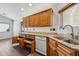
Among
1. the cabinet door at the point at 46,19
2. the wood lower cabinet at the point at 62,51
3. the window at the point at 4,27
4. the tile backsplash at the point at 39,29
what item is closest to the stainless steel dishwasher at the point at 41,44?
the tile backsplash at the point at 39,29

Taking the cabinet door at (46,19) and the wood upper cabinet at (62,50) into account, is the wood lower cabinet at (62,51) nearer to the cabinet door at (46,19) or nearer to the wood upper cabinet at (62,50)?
the wood upper cabinet at (62,50)

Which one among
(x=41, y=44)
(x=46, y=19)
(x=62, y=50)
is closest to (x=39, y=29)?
(x=46, y=19)

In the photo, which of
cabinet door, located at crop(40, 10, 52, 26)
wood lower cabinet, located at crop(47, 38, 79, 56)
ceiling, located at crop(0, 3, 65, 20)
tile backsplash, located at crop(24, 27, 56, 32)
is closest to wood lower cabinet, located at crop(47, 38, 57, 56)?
wood lower cabinet, located at crop(47, 38, 79, 56)

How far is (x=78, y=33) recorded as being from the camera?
191 cm

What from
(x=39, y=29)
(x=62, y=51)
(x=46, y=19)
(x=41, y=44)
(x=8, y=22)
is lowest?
(x=41, y=44)

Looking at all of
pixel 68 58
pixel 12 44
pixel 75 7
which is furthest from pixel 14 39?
pixel 75 7

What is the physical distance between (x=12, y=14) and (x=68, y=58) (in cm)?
122

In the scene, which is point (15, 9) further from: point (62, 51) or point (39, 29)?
point (62, 51)

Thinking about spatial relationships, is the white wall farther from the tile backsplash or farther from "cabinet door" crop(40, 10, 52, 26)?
"cabinet door" crop(40, 10, 52, 26)

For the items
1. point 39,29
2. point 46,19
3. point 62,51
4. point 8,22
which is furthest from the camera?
point 46,19

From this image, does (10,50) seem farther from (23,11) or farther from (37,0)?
(37,0)

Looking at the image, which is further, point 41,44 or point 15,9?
point 41,44

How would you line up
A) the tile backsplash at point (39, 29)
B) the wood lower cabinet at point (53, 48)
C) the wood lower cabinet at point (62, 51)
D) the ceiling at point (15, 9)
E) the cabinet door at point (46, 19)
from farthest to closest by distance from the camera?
1. the cabinet door at point (46, 19)
2. the tile backsplash at point (39, 29)
3. the wood lower cabinet at point (53, 48)
4. the ceiling at point (15, 9)
5. the wood lower cabinet at point (62, 51)

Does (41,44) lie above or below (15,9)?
below
